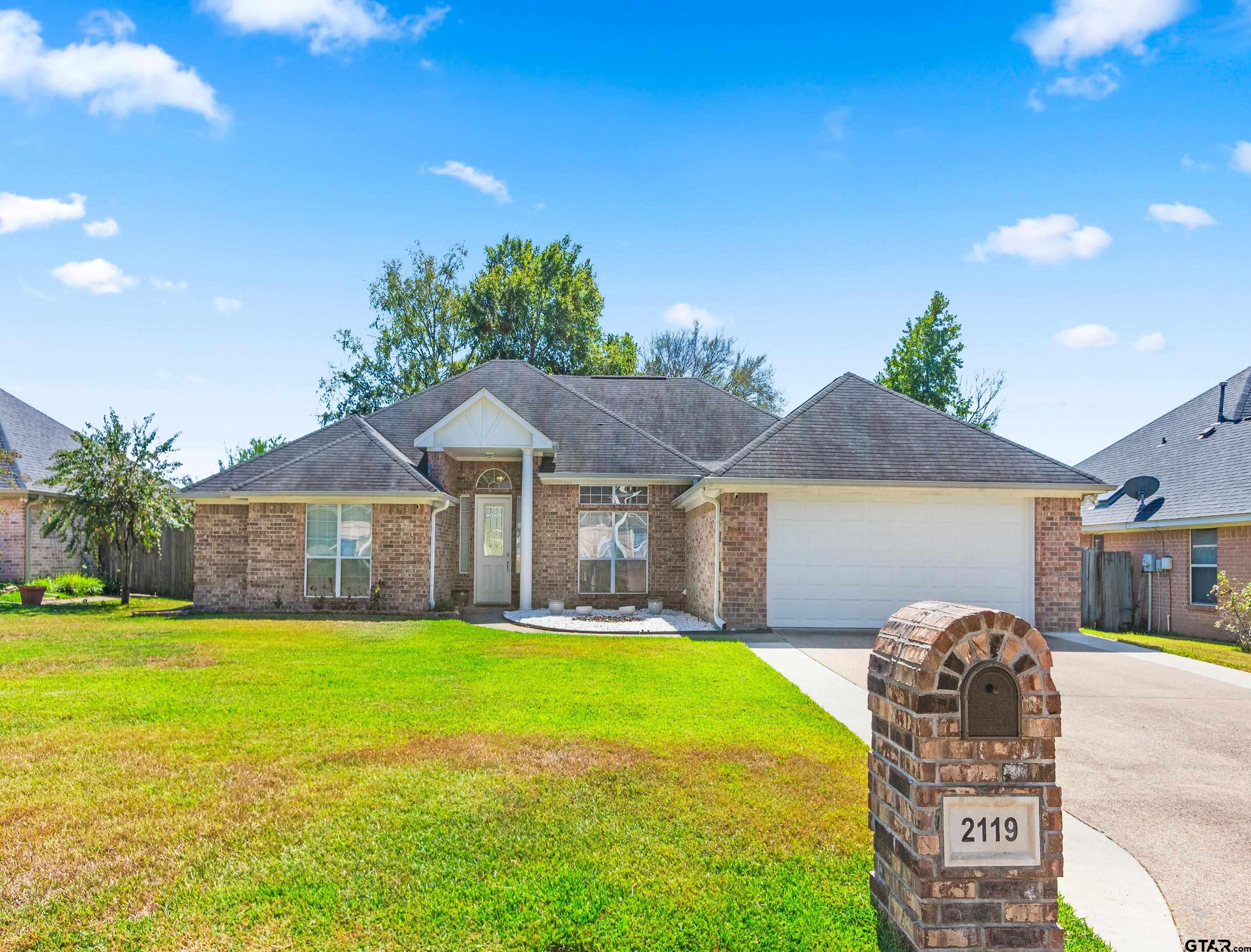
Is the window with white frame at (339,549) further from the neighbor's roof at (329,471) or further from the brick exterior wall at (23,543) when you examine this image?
the brick exterior wall at (23,543)

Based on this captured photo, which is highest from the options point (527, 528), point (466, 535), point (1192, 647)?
point (527, 528)

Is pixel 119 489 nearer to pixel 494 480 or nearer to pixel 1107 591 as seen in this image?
pixel 494 480

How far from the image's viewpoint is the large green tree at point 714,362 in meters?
41.8

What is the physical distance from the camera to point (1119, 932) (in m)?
3.56

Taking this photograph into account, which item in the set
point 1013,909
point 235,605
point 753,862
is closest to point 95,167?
point 235,605

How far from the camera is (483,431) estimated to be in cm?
1730

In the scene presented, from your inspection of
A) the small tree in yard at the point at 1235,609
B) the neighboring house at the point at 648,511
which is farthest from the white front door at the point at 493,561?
the small tree in yard at the point at 1235,609

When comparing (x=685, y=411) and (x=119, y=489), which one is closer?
(x=119, y=489)

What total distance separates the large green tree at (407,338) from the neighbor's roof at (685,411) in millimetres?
15213

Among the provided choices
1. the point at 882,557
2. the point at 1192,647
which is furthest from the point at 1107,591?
the point at 882,557

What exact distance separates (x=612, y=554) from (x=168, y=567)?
1233 centimetres

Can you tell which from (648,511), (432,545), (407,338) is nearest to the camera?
(432,545)

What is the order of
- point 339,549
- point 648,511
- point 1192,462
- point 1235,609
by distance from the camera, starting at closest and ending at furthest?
point 1235,609, point 339,549, point 648,511, point 1192,462

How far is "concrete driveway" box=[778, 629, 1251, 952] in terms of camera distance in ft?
13.3
